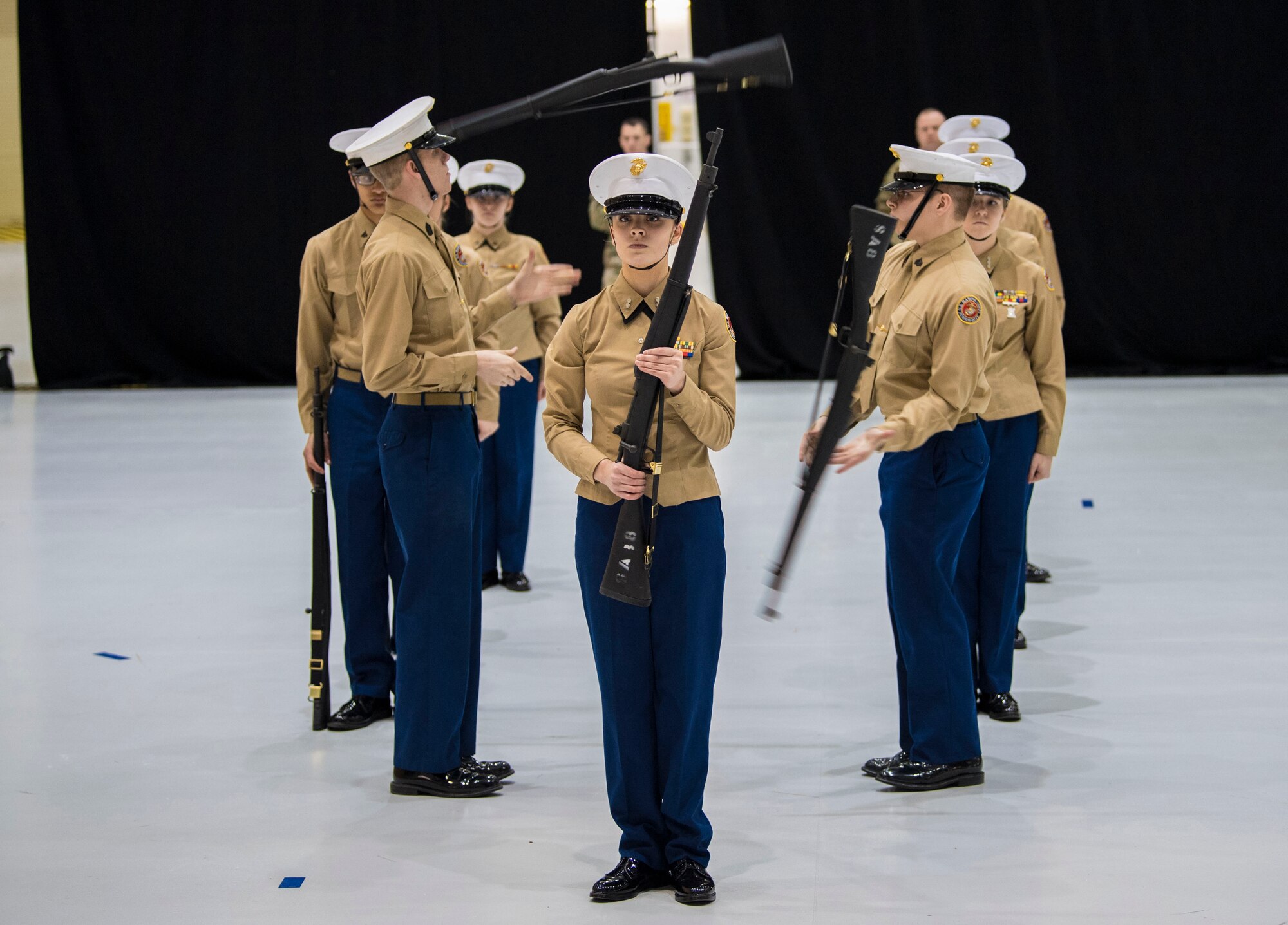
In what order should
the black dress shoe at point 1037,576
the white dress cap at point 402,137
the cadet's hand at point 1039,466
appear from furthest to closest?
1. the black dress shoe at point 1037,576
2. the cadet's hand at point 1039,466
3. the white dress cap at point 402,137

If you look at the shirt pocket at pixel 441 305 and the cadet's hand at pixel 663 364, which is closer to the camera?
the cadet's hand at pixel 663 364

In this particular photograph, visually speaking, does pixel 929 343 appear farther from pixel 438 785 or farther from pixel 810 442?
pixel 438 785

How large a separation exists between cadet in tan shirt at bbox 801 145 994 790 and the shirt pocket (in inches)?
34.9

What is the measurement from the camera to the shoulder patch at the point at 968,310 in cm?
304

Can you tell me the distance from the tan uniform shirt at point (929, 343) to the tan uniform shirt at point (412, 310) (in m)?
0.96

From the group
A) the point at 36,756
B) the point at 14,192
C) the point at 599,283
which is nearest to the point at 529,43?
the point at 599,283

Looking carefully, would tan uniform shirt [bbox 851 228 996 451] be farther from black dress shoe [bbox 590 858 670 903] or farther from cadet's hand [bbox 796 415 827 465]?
black dress shoe [bbox 590 858 670 903]

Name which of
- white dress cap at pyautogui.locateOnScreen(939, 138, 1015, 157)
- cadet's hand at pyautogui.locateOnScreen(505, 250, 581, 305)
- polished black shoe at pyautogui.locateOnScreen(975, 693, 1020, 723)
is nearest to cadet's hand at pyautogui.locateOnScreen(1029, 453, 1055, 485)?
polished black shoe at pyautogui.locateOnScreen(975, 693, 1020, 723)

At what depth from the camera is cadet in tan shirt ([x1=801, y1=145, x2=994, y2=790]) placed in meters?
3.07

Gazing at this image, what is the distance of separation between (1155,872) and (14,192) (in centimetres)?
1076

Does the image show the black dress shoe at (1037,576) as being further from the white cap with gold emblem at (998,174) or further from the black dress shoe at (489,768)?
the black dress shoe at (489,768)

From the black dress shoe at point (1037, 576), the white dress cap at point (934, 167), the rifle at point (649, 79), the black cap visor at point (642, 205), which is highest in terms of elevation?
the rifle at point (649, 79)

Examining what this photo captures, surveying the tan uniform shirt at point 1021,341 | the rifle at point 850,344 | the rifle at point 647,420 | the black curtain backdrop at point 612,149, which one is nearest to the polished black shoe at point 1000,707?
the tan uniform shirt at point 1021,341

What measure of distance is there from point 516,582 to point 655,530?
261 cm
